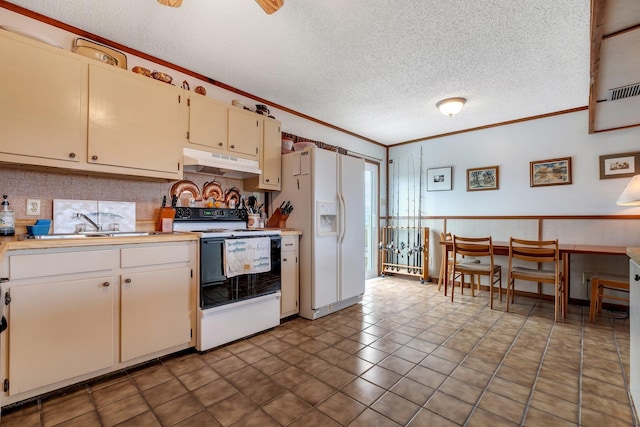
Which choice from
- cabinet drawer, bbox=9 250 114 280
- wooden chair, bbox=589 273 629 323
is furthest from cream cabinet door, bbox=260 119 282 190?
wooden chair, bbox=589 273 629 323

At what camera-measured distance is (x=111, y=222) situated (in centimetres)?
231

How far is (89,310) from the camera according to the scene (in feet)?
5.85

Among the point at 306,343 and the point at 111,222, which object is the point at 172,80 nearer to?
the point at 111,222

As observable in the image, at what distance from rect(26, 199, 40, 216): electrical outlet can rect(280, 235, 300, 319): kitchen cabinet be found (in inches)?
71.8

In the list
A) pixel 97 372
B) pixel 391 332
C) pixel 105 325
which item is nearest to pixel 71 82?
pixel 105 325

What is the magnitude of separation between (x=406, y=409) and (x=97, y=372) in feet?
6.08

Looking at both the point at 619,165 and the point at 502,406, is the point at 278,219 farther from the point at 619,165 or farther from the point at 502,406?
the point at 619,165

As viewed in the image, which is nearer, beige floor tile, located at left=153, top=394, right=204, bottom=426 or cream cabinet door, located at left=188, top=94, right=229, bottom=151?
beige floor tile, located at left=153, top=394, right=204, bottom=426

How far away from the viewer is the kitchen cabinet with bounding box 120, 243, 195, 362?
1.93 m

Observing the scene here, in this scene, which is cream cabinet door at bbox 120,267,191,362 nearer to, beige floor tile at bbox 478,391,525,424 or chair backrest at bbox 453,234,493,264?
beige floor tile at bbox 478,391,525,424

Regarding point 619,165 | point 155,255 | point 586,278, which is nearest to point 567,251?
point 586,278

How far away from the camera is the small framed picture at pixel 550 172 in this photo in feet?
12.1

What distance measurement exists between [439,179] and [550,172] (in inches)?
55.7

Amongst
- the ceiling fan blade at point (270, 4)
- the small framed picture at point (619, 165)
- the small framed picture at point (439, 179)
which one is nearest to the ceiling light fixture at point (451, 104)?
the small framed picture at point (439, 179)
